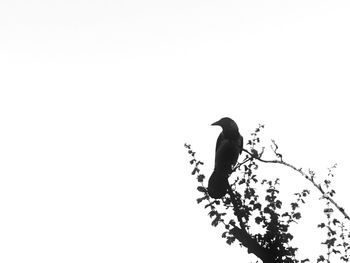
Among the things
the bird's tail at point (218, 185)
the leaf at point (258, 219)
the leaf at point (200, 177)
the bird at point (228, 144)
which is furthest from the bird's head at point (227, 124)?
the leaf at point (258, 219)

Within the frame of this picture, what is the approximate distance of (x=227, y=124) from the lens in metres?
8.45

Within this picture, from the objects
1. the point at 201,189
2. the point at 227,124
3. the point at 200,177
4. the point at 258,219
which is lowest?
the point at 258,219

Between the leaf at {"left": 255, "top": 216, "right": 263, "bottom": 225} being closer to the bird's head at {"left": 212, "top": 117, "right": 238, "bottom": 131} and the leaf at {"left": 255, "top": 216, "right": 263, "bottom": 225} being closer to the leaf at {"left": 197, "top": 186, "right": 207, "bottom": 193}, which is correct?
the leaf at {"left": 197, "top": 186, "right": 207, "bottom": 193}

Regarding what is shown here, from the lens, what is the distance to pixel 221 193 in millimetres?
7418

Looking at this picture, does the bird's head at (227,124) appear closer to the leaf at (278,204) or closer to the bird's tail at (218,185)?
the bird's tail at (218,185)

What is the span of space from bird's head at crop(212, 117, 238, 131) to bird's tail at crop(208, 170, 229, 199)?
123 centimetres

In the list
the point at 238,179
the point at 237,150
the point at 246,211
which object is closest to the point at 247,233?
the point at 246,211

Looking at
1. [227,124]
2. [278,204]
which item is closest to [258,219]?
[278,204]

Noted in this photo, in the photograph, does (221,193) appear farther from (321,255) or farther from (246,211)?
(321,255)

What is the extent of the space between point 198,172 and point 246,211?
3.55ft

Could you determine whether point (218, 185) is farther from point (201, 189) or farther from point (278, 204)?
point (278, 204)

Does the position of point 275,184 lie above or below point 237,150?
below

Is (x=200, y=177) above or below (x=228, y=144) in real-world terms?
below

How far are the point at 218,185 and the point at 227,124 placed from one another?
4.69ft
